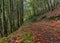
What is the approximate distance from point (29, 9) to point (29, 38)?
3652 centimetres

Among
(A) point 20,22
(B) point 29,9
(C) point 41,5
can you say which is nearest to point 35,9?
(C) point 41,5

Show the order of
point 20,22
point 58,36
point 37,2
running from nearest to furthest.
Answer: point 58,36 < point 20,22 < point 37,2

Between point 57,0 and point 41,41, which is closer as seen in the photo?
point 41,41

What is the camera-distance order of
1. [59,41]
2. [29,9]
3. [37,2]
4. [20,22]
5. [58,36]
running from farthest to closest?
[29,9] < [37,2] < [20,22] < [58,36] < [59,41]

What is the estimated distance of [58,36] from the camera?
10.6m

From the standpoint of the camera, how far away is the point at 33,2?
127 ft

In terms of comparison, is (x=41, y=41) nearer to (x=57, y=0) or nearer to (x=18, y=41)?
(x=18, y=41)

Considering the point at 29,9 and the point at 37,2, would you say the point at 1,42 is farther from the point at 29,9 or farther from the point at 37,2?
the point at 29,9

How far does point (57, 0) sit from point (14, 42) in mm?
23857

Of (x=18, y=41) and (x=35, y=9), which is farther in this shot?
(x=35, y=9)

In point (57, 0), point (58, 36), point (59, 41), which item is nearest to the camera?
point (59, 41)

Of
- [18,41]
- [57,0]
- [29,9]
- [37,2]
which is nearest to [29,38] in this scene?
[18,41]

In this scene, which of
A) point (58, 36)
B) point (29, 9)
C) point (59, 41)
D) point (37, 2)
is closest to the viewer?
point (59, 41)

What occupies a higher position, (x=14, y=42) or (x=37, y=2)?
(x=37, y=2)
